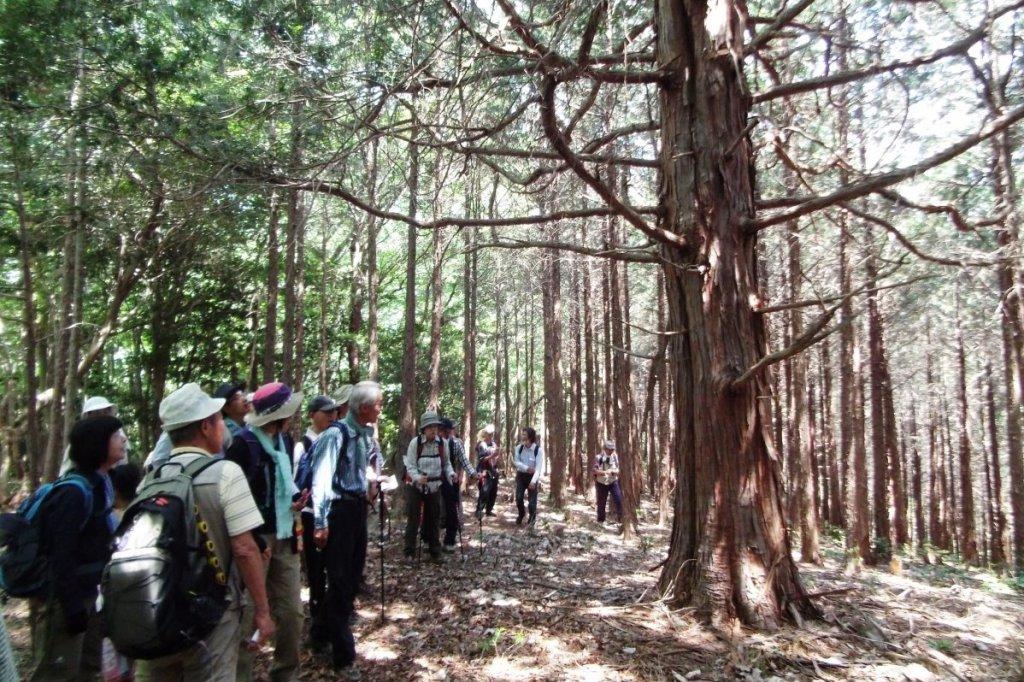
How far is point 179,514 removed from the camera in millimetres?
2715

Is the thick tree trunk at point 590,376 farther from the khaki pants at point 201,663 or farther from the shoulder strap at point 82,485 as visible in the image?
the khaki pants at point 201,663

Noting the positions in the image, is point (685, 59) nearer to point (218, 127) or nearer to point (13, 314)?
point (218, 127)

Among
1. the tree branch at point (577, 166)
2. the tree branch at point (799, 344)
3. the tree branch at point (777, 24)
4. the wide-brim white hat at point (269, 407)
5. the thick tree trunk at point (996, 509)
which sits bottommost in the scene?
the thick tree trunk at point (996, 509)

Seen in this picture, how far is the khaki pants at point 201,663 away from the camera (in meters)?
2.86

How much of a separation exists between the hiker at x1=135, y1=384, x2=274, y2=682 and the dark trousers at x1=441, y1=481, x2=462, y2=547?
21.7ft

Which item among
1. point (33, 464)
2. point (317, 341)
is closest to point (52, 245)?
point (33, 464)

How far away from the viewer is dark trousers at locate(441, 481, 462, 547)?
383 inches

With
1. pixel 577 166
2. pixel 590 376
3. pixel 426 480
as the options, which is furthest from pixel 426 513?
pixel 590 376

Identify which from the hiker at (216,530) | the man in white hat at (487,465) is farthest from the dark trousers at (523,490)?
the hiker at (216,530)

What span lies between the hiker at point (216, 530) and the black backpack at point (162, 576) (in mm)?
84

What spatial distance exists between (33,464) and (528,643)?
11305mm

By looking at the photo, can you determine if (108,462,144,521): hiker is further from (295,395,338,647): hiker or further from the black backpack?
the black backpack

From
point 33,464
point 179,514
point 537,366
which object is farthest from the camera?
point 537,366

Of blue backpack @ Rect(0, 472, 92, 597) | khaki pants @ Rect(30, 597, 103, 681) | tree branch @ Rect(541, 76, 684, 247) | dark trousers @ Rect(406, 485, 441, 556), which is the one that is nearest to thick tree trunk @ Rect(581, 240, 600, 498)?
dark trousers @ Rect(406, 485, 441, 556)
